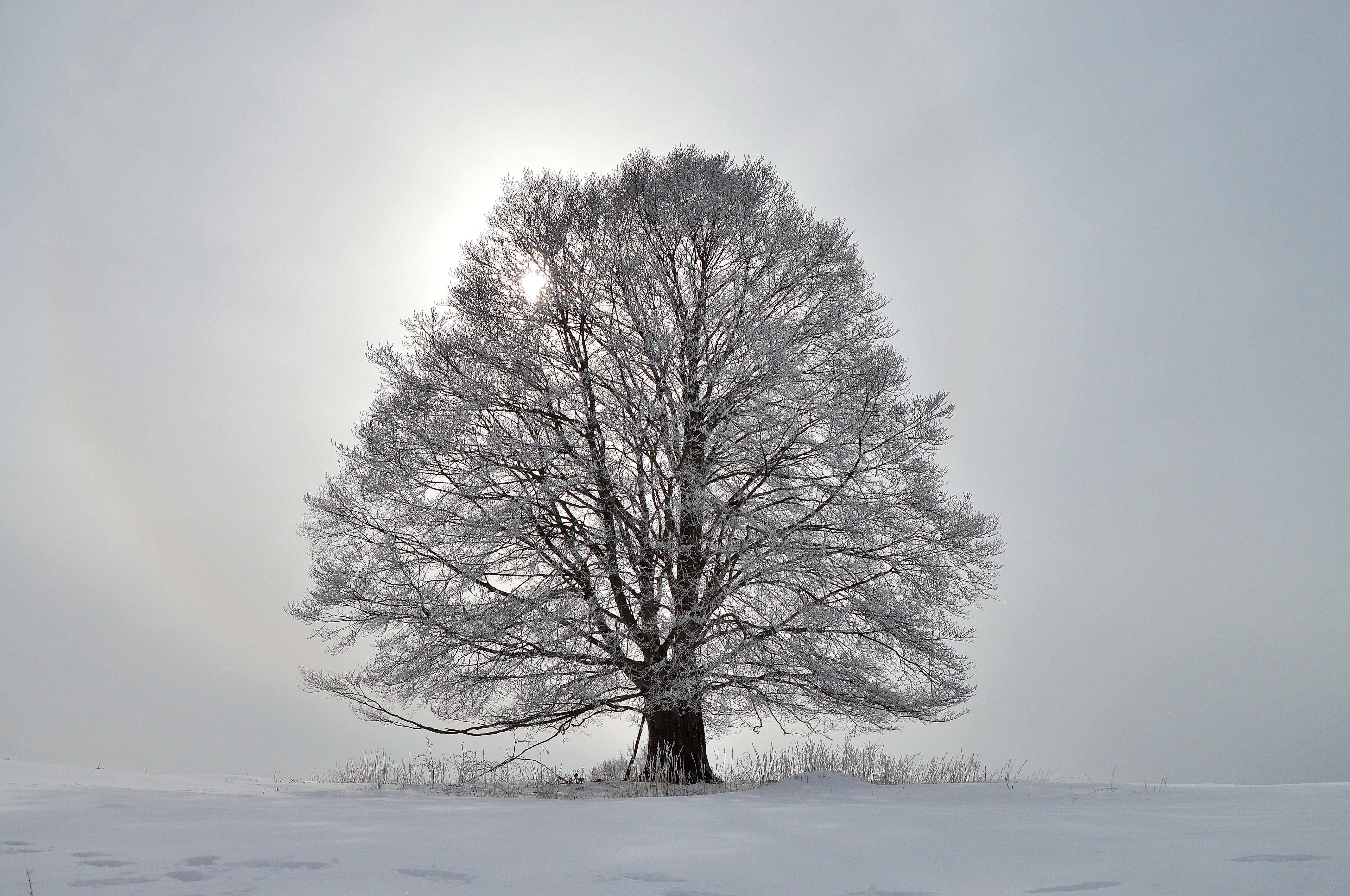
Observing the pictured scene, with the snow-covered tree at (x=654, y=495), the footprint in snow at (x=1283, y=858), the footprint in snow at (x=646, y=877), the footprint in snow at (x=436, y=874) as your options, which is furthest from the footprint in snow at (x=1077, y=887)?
the snow-covered tree at (x=654, y=495)

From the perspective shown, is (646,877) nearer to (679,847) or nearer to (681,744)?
(679,847)

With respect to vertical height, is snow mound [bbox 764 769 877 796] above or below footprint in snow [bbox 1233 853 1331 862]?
below

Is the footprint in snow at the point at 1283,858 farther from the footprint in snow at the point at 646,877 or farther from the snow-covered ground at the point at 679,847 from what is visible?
the footprint in snow at the point at 646,877

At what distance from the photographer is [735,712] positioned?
10.0m

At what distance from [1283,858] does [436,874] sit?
3.37 meters

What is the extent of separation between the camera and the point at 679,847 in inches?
156

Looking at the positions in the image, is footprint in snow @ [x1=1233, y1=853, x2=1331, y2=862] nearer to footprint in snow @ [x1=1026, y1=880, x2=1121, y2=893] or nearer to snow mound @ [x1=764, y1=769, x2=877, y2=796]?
footprint in snow @ [x1=1026, y1=880, x2=1121, y2=893]

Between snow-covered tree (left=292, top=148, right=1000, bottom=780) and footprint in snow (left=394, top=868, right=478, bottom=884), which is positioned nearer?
footprint in snow (left=394, top=868, right=478, bottom=884)

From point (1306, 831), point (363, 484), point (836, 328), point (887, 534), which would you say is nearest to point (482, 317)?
point (363, 484)

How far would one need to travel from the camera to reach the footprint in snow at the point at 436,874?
347 cm

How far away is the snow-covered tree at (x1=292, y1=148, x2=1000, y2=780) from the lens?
9.95 meters

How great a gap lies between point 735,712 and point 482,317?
241 inches

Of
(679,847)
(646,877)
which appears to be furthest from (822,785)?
(646,877)

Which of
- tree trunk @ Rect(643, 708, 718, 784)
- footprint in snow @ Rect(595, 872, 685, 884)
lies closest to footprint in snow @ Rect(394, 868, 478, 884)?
footprint in snow @ Rect(595, 872, 685, 884)
